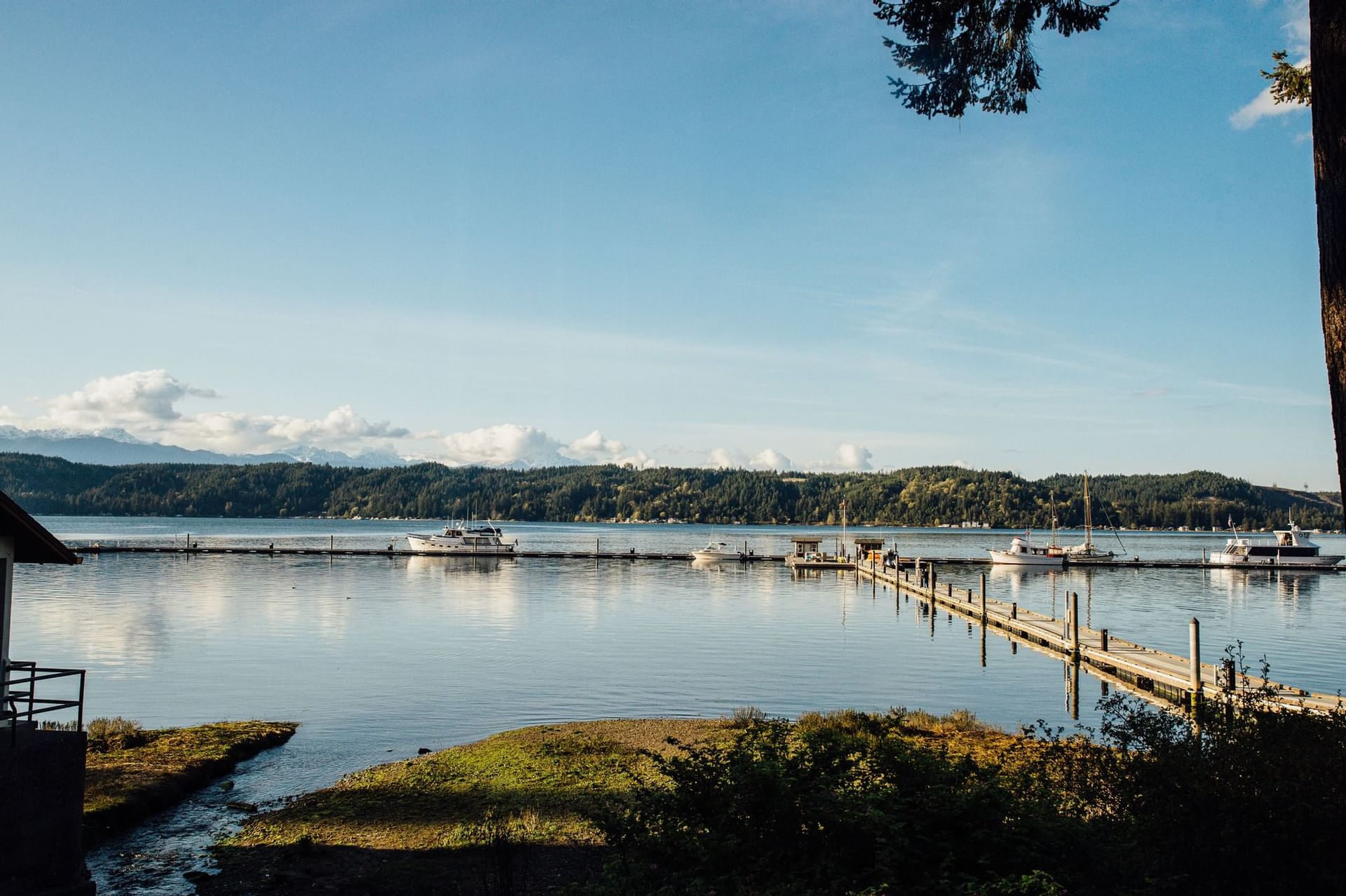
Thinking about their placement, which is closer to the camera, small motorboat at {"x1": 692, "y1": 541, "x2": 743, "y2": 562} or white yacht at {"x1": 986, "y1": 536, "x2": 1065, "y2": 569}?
white yacht at {"x1": 986, "y1": 536, "x2": 1065, "y2": 569}

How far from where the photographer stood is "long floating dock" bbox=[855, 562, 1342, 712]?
762 inches

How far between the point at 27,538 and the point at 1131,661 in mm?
27077

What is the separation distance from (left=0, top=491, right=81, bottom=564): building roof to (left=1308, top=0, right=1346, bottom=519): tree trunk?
497 inches

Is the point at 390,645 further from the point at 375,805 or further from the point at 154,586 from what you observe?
the point at 154,586

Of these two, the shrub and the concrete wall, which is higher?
the concrete wall

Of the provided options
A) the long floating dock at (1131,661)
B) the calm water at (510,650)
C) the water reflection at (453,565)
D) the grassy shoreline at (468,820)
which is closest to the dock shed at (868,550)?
the calm water at (510,650)

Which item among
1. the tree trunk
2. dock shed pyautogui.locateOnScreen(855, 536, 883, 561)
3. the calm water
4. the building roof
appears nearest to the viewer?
Result: the tree trunk

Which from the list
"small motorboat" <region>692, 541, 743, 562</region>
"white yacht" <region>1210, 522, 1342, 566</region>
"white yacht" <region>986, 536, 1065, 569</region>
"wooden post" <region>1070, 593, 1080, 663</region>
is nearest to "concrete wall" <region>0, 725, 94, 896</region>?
"wooden post" <region>1070, 593, 1080, 663</region>

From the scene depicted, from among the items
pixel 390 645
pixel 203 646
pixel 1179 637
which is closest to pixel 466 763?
pixel 390 645

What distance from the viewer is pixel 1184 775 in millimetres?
8602

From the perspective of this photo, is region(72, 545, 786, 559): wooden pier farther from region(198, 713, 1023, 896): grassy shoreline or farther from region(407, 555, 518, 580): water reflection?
region(198, 713, 1023, 896): grassy shoreline

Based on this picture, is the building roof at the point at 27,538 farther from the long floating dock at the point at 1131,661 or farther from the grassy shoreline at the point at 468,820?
the long floating dock at the point at 1131,661

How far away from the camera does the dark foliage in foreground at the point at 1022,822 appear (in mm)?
7418

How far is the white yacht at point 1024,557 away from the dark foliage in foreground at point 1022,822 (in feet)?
257
